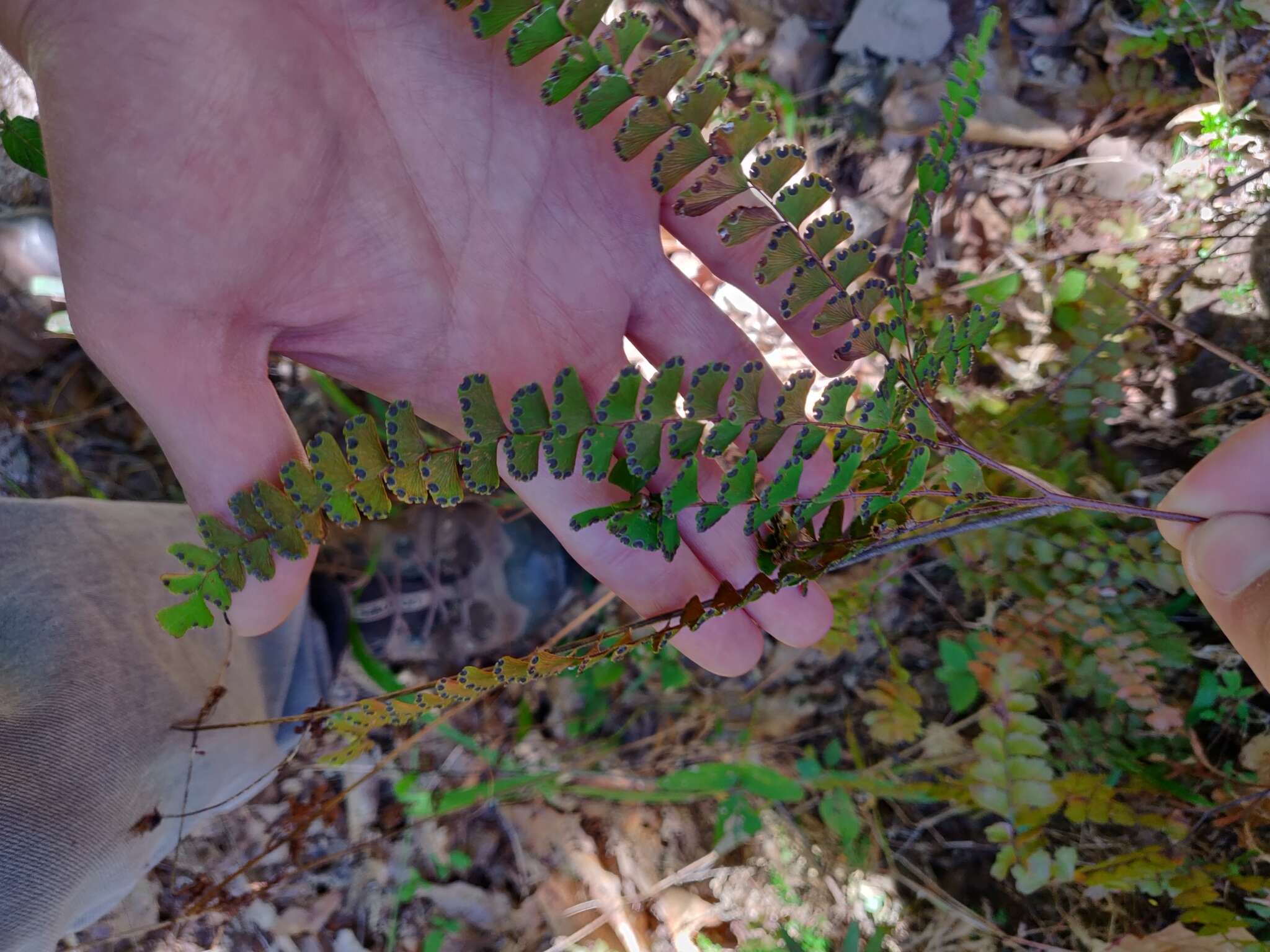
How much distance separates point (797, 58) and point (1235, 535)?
2.03 metres

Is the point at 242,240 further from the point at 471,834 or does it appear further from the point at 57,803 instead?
the point at 471,834

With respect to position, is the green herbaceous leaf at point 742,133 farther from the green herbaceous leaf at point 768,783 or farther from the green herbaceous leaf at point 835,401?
the green herbaceous leaf at point 768,783

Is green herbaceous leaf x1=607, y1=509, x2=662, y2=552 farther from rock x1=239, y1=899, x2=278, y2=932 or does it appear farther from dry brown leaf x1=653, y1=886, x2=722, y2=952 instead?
rock x1=239, y1=899, x2=278, y2=932

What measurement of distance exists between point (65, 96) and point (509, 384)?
3.04ft

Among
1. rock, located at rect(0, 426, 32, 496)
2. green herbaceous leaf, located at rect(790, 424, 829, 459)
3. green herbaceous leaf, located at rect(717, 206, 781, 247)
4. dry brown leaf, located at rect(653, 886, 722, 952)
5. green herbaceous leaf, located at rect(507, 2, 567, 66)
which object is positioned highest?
green herbaceous leaf, located at rect(507, 2, 567, 66)

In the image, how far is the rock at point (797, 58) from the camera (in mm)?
2738

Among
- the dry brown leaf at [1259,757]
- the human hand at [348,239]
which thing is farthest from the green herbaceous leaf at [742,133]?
the dry brown leaf at [1259,757]

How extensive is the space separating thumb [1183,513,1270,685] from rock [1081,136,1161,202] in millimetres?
1463

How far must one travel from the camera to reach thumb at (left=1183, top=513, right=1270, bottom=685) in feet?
4.39

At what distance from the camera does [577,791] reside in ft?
8.58

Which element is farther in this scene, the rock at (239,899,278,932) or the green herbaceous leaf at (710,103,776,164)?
the rock at (239,899,278,932)

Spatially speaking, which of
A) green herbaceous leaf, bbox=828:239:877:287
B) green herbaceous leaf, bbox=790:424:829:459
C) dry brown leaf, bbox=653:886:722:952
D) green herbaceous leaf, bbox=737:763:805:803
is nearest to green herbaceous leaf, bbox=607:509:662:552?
green herbaceous leaf, bbox=790:424:829:459

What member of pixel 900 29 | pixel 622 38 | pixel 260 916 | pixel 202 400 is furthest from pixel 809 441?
pixel 260 916

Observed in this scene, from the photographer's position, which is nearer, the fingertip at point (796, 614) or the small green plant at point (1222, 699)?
the fingertip at point (796, 614)
